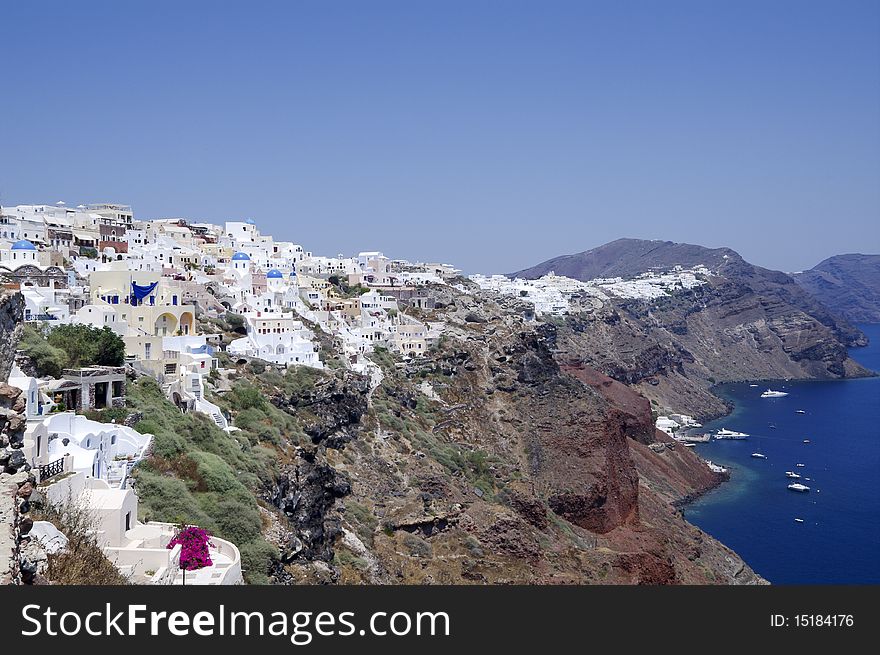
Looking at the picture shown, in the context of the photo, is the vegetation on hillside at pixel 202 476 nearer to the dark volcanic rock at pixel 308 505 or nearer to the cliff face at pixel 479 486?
the dark volcanic rock at pixel 308 505

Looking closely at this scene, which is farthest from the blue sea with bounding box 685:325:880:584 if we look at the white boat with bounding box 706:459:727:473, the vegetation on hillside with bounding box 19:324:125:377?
the vegetation on hillside with bounding box 19:324:125:377

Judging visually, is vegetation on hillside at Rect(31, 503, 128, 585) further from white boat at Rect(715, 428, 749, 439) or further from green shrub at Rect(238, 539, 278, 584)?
white boat at Rect(715, 428, 749, 439)

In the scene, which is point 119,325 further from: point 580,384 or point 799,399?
point 799,399

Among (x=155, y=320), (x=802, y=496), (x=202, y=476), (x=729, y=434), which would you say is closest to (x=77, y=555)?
(x=202, y=476)

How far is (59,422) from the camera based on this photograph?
73.2ft

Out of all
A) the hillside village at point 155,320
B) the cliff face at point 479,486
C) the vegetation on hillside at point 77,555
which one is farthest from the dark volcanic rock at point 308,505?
the vegetation on hillside at point 77,555

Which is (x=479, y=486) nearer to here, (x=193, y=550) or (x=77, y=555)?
(x=193, y=550)

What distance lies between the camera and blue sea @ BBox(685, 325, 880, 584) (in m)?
63.1

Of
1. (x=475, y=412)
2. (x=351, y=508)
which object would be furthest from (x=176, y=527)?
(x=475, y=412)

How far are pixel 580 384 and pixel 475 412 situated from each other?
13738 mm

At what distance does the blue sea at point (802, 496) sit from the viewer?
6312 cm

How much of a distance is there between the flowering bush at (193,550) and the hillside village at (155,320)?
204 millimetres

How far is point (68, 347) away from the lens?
32.1 meters

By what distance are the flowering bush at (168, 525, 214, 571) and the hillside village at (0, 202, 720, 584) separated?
20 cm
